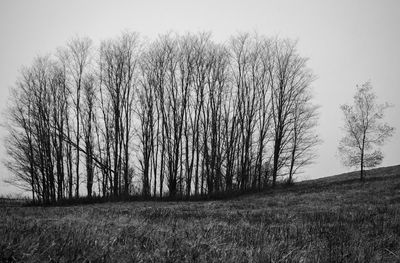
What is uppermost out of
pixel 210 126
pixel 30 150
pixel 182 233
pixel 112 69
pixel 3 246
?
pixel 112 69

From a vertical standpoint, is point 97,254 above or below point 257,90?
below

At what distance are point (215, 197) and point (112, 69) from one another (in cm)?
1682

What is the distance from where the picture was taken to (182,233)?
4.38 metres

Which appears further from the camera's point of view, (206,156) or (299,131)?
(299,131)

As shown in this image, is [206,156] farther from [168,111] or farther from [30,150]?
[30,150]

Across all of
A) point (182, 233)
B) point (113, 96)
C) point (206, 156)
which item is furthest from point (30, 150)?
point (182, 233)

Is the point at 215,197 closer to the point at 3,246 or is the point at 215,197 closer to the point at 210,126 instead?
the point at 210,126

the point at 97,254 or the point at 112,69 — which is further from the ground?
the point at 112,69

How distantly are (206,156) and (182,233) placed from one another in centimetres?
2591

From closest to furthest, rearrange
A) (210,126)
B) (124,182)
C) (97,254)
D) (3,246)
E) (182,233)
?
(3,246) < (97,254) < (182,233) < (124,182) < (210,126)

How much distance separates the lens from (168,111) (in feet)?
101

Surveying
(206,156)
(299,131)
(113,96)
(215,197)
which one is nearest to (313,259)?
(215,197)

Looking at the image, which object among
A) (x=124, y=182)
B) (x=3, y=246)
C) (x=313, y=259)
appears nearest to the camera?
(x=3, y=246)

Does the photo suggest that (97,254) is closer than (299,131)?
Yes
